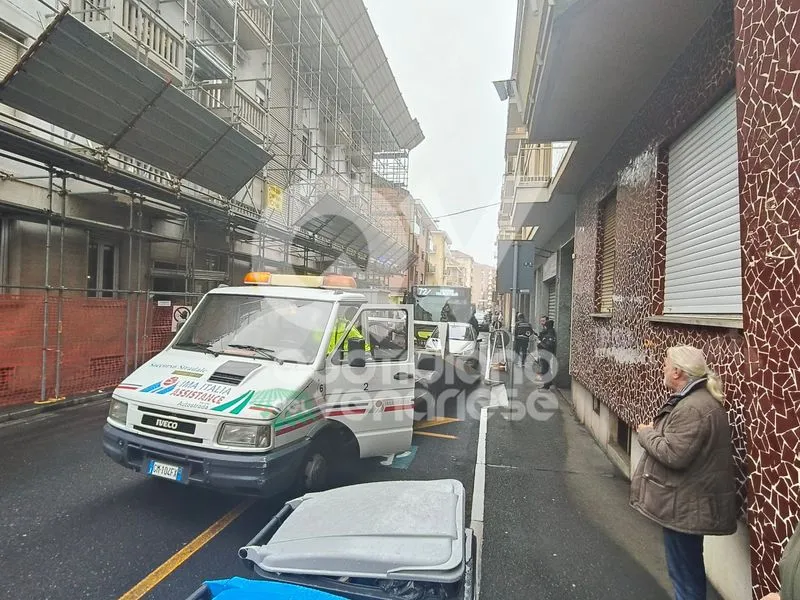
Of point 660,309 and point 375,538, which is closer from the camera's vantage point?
point 375,538

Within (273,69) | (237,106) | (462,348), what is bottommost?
(462,348)

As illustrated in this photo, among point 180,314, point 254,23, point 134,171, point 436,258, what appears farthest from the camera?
point 436,258

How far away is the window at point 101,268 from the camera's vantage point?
31.7ft

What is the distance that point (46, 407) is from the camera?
7.02 metres

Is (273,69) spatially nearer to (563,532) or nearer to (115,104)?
(115,104)

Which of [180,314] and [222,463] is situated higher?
[180,314]

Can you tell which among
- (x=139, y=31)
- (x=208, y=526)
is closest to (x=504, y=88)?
(x=139, y=31)

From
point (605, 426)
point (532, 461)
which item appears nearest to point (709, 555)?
point (532, 461)

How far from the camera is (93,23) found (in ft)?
27.4

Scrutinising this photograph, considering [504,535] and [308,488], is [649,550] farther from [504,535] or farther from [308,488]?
[308,488]

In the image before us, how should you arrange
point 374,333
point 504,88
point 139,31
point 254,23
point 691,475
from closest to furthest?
point 691,475 < point 374,333 < point 139,31 < point 504,88 < point 254,23

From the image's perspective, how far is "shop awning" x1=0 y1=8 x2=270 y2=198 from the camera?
245 inches

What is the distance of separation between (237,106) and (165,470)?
10.6 m

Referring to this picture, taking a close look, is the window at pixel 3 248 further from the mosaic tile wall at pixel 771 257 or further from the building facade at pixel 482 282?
the building facade at pixel 482 282
